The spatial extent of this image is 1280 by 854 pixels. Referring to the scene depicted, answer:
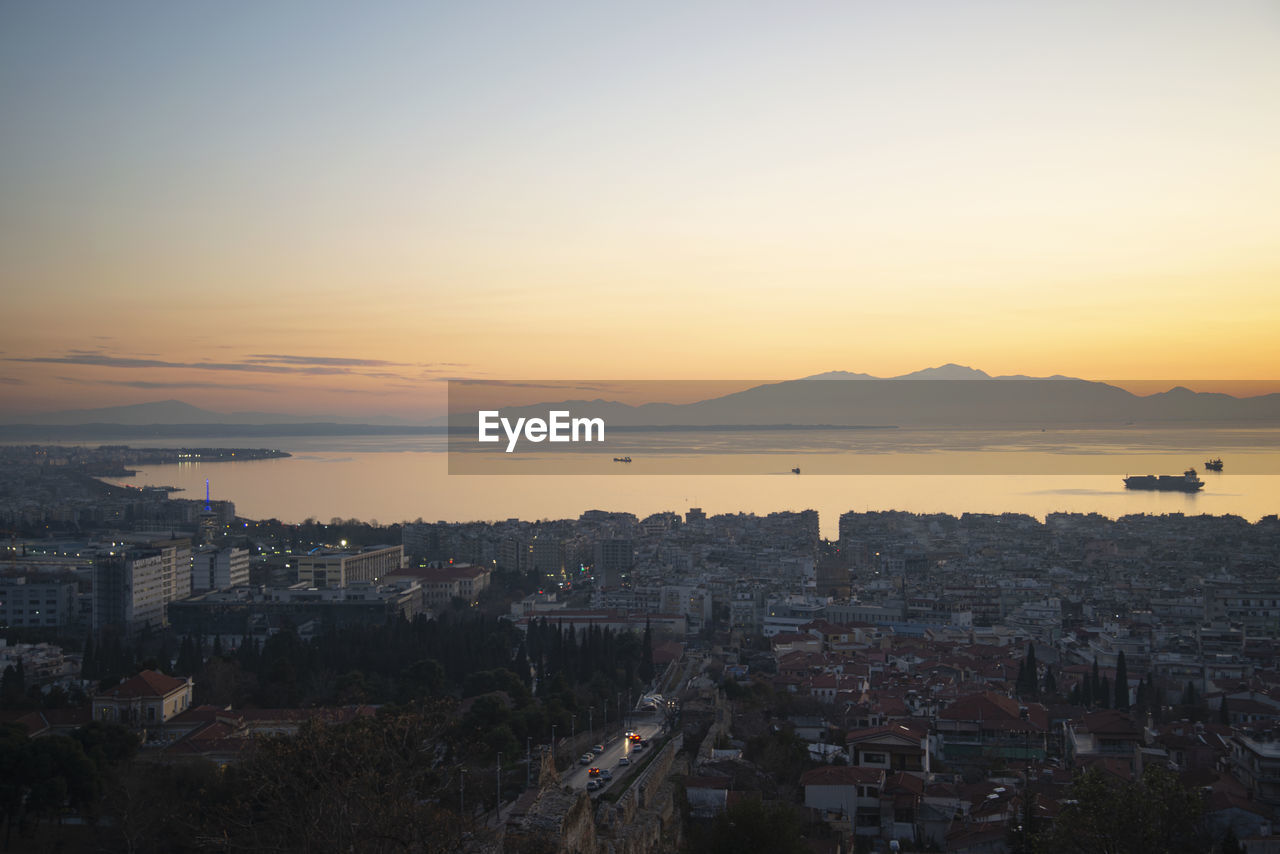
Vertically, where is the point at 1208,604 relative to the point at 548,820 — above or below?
below

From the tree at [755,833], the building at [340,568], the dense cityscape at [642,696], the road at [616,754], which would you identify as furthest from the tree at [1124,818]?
the building at [340,568]

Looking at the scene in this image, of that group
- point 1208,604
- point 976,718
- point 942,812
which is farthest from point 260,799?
point 1208,604

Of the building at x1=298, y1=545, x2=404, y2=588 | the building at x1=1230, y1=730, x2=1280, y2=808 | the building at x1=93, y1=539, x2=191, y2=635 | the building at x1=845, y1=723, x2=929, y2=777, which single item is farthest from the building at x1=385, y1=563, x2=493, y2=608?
the building at x1=1230, y1=730, x2=1280, y2=808

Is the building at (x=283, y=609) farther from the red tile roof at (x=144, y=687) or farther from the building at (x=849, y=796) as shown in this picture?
the building at (x=849, y=796)

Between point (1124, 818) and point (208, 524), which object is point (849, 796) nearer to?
point (1124, 818)

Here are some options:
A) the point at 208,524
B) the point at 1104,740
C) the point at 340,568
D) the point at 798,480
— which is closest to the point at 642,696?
the point at 1104,740

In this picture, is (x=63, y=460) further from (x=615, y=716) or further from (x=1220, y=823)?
(x=1220, y=823)
